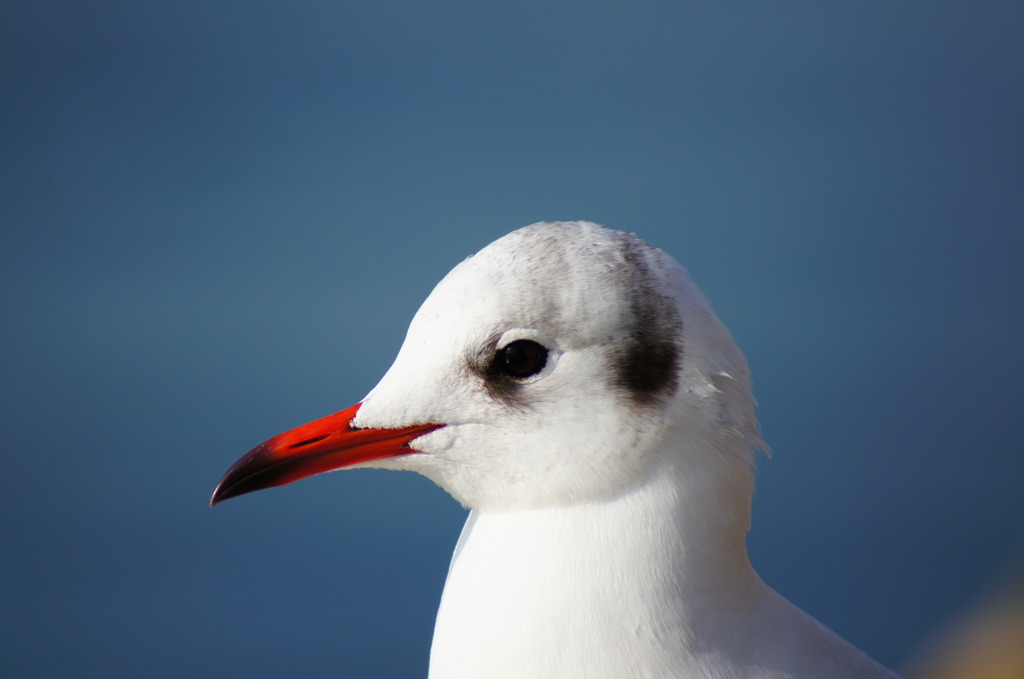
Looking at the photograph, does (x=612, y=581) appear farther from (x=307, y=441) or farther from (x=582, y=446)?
(x=307, y=441)

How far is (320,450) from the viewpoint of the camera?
1109 mm

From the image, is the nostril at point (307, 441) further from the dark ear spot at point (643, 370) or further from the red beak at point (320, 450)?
the dark ear spot at point (643, 370)

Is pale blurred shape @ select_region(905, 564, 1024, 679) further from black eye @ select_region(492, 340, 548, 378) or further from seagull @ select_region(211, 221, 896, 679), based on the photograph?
black eye @ select_region(492, 340, 548, 378)

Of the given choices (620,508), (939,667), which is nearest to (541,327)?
(620,508)

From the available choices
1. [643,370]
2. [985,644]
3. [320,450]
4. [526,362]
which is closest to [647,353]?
[643,370]

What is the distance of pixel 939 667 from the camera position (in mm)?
2195

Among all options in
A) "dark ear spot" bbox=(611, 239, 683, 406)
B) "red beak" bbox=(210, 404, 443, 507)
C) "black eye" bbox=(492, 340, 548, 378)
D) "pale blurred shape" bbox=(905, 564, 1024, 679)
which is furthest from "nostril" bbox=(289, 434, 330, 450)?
"pale blurred shape" bbox=(905, 564, 1024, 679)

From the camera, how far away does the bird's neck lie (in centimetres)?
107

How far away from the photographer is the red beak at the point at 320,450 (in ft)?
3.63

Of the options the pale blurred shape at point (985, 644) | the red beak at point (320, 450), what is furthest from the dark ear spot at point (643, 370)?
the pale blurred shape at point (985, 644)

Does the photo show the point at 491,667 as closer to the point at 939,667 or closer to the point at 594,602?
the point at 594,602

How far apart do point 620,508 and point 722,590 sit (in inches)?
6.0

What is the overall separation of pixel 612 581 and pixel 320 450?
0.34m

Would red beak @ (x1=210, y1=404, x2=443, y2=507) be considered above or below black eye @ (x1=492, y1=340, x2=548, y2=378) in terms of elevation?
below
